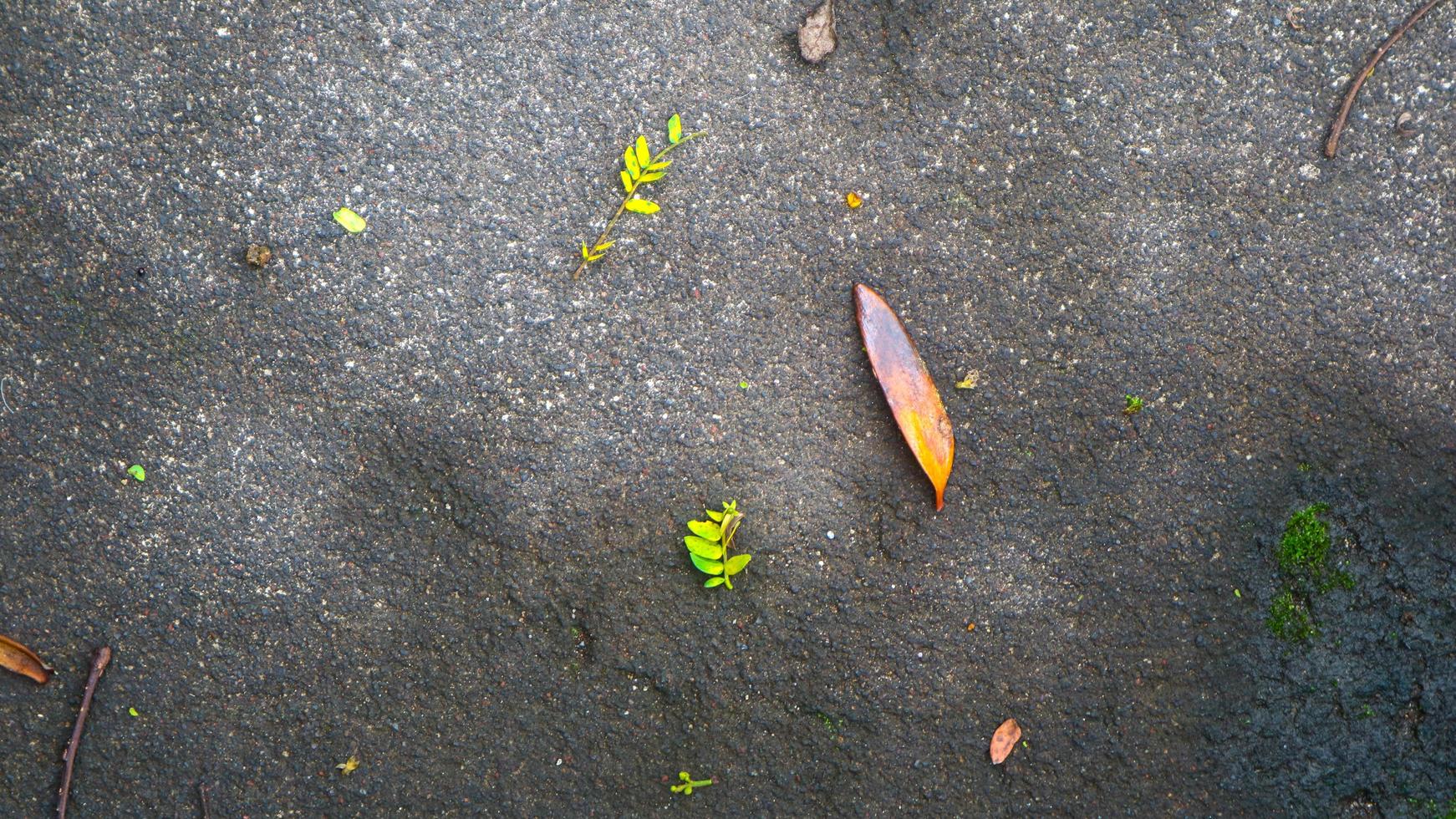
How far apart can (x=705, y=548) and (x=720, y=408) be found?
0.38 meters

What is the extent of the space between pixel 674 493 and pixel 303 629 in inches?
41.0

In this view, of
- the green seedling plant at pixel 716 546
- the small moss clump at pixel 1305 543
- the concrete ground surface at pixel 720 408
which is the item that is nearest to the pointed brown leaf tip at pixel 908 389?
the concrete ground surface at pixel 720 408

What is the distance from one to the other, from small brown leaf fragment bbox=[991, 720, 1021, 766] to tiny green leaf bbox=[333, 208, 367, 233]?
218 centimetres

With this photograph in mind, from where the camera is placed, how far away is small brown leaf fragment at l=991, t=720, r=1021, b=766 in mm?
2385

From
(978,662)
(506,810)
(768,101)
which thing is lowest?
(978,662)

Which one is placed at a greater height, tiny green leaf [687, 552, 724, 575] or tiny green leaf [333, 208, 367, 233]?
tiny green leaf [333, 208, 367, 233]

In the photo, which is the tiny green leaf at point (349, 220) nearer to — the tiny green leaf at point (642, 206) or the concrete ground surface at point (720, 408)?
the concrete ground surface at point (720, 408)

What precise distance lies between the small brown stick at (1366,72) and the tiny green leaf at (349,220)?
2.64 metres

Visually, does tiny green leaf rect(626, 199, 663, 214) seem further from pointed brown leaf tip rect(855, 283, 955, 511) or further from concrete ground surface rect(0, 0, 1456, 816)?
pointed brown leaf tip rect(855, 283, 955, 511)

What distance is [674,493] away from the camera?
93.3 inches

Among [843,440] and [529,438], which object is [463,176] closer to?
[529,438]

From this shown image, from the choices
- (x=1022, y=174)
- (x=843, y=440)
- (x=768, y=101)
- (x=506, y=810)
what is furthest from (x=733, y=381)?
(x=506, y=810)

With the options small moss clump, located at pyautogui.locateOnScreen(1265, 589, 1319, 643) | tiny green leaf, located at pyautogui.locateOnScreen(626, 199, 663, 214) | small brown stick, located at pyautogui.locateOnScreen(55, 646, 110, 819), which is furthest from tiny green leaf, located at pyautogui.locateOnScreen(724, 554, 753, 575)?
small brown stick, located at pyautogui.locateOnScreen(55, 646, 110, 819)

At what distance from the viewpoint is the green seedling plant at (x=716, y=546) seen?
7.65 feet
